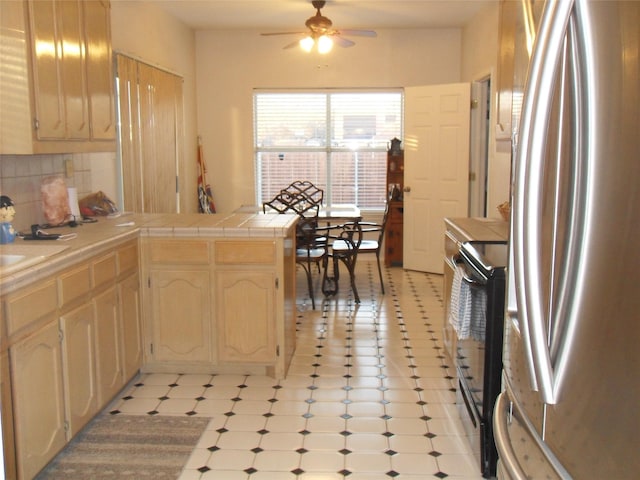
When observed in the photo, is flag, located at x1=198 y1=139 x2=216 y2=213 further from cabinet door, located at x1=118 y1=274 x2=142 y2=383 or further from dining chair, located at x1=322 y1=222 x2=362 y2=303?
cabinet door, located at x1=118 y1=274 x2=142 y2=383

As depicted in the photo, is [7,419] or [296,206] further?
[296,206]

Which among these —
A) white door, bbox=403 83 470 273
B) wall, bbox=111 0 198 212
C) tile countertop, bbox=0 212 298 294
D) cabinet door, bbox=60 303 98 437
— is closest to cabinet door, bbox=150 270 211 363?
tile countertop, bbox=0 212 298 294

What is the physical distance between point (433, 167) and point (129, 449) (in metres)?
4.69

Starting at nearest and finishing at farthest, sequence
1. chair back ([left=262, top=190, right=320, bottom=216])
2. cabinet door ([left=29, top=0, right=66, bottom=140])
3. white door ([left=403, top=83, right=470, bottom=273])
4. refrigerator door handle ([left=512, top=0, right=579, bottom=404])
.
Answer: refrigerator door handle ([left=512, top=0, right=579, bottom=404]) < cabinet door ([left=29, top=0, right=66, bottom=140]) < chair back ([left=262, top=190, right=320, bottom=216]) < white door ([left=403, top=83, right=470, bottom=273])

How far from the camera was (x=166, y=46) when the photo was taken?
6117 millimetres

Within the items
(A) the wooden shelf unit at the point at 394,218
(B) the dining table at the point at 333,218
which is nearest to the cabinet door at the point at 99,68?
(B) the dining table at the point at 333,218

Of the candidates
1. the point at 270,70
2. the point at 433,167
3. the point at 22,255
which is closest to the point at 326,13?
the point at 270,70

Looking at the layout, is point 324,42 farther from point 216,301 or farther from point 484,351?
point 484,351

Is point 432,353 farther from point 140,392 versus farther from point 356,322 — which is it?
point 140,392

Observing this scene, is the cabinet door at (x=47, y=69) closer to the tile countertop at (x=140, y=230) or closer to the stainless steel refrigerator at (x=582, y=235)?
the tile countertop at (x=140, y=230)

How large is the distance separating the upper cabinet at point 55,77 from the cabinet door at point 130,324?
782 mm

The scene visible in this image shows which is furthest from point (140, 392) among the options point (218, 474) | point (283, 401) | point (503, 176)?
point (503, 176)

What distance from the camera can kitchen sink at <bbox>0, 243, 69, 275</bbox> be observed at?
7.63 ft

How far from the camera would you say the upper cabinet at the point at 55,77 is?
9.32ft
